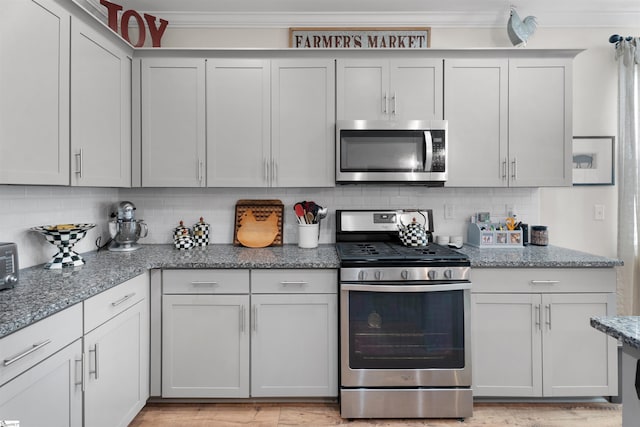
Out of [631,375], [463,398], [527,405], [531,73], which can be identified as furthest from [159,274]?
[531,73]

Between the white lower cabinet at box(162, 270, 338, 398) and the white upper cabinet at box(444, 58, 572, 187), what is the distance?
4.58 ft

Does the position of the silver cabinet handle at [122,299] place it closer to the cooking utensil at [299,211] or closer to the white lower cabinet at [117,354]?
the white lower cabinet at [117,354]

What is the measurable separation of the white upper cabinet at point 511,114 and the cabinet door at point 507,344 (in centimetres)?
92

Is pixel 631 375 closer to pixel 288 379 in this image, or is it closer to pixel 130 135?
pixel 288 379

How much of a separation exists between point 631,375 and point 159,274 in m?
2.19

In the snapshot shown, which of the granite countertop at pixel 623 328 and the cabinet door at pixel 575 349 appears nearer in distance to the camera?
the granite countertop at pixel 623 328

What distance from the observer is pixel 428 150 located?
249 centimetres

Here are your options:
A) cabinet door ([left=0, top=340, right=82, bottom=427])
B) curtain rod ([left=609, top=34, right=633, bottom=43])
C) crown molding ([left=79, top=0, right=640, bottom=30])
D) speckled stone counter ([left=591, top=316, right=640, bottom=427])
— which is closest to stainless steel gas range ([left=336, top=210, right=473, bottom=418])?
speckled stone counter ([left=591, top=316, right=640, bottom=427])

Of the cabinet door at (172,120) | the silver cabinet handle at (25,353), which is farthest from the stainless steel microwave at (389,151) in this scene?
the silver cabinet handle at (25,353)

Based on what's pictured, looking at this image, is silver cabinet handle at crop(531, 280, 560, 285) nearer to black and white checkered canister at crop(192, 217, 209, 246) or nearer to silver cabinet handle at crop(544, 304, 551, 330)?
silver cabinet handle at crop(544, 304, 551, 330)

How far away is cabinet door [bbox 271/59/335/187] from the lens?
2.58 m

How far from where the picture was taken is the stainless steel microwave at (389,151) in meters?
2.52

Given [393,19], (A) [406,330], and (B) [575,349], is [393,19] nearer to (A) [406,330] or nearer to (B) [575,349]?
(A) [406,330]

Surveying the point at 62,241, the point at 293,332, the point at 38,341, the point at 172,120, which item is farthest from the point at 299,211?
the point at 38,341
